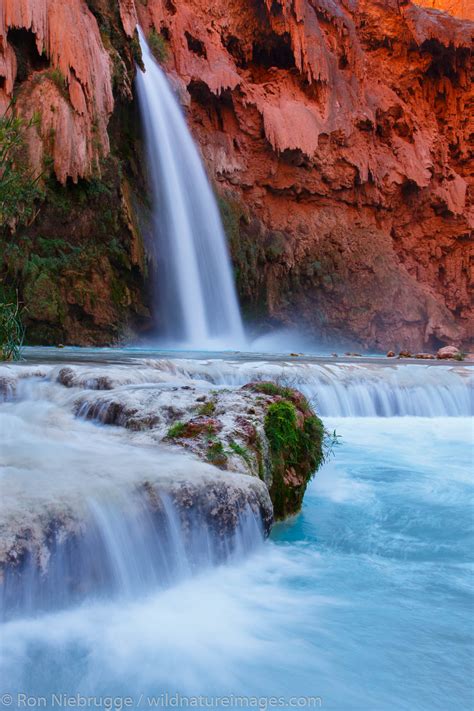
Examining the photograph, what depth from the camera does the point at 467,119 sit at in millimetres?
26344

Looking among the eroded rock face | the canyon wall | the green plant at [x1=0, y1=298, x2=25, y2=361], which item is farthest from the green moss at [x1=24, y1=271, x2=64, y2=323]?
the eroded rock face

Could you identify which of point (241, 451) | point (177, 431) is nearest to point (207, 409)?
point (177, 431)

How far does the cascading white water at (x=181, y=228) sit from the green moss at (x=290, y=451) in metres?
12.8

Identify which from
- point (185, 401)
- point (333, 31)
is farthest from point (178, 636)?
point (333, 31)

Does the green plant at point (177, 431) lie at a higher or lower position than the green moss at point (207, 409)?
lower

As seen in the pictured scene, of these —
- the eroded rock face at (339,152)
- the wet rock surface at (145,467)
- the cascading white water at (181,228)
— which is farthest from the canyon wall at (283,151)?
the wet rock surface at (145,467)

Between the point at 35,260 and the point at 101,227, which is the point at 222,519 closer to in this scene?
the point at 35,260

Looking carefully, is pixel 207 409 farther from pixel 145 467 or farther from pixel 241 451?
pixel 145 467

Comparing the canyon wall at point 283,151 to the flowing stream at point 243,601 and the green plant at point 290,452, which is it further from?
the flowing stream at point 243,601

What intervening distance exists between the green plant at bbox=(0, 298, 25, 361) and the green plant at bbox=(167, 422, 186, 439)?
10.1ft

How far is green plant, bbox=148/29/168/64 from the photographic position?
17859 mm

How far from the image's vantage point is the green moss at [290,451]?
13.9 ft

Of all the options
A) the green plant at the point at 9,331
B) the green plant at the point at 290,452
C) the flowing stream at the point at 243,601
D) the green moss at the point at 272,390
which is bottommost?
the flowing stream at the point at 243,601

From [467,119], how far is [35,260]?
2114 cm
